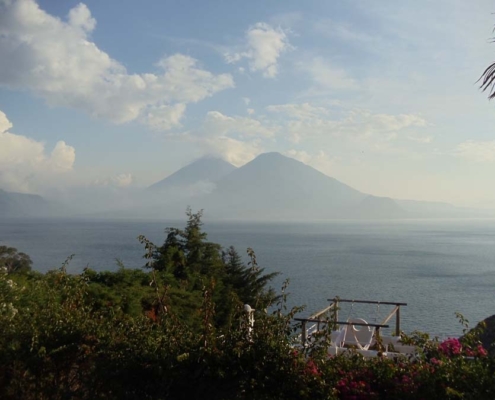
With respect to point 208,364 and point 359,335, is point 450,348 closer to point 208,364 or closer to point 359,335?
point 208,364

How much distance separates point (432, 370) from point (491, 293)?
138 ft

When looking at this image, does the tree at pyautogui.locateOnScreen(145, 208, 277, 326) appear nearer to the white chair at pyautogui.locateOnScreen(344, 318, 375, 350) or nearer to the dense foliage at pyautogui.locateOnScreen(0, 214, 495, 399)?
the white chair at pyautogui.locateOnScreen(344, 318, 375, 350)

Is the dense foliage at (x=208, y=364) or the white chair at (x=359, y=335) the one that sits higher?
the dense foliage at (x=208, y=364)

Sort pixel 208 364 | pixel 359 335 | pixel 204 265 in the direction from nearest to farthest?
1. pixel 208 364
2. pixel 359 335
3. pixel 204 265

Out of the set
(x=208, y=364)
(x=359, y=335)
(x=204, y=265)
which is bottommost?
(x=359, y=335)

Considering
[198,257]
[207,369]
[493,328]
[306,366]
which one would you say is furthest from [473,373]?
[198,257]

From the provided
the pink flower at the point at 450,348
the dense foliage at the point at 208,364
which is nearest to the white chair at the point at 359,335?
the dense foliage at the point at 208,364

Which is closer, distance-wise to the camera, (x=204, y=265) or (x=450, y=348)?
(x=450, y=348)

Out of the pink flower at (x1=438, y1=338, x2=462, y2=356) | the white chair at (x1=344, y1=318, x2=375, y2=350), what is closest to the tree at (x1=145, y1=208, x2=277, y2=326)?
the white chair at (x1=344, y1=318, x2=375, y2=350)

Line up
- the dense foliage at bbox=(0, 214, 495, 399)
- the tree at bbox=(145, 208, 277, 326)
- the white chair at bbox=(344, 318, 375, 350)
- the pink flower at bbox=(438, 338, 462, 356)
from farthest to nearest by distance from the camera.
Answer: the tree at bbox=(145, 208, 277, 326) → the white chair at bbox=(344, 318, 375, 350) → the pink flower at bbox=(438, 338, 462, 356) → the dense foliage at bbox=(0, 214, 495, 399)

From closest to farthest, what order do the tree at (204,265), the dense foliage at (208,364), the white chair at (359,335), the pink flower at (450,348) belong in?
the dense foliage at (208,364) < the pink flower at (450,348) < the white chair at (359,335) < the tree at (204,265)

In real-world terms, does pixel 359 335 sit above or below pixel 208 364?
below

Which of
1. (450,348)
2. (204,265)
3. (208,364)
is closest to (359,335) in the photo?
(450,348)

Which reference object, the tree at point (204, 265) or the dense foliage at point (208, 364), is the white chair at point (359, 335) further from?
the dense foliage at point (208, 364)
